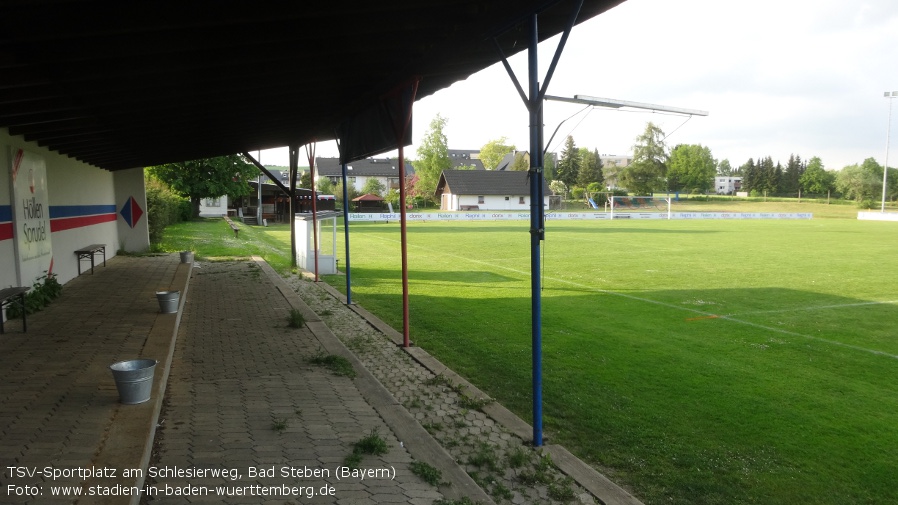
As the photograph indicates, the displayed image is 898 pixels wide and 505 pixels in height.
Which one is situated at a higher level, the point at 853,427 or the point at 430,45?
the point at 430,45

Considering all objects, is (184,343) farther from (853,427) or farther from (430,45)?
(853,427)

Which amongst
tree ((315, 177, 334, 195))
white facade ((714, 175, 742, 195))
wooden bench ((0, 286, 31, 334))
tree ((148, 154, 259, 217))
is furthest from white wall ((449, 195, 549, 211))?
white facade ((714, 175, 742, 195))

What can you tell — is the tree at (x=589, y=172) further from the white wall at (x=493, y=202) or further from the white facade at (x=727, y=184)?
the white facade at (x=727, y=184)

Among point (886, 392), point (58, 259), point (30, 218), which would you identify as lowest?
point (886, 392)

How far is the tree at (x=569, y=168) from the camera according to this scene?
81.4 metres

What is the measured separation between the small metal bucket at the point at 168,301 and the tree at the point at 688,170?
256ft

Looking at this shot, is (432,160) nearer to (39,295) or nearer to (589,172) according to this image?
(589,172)

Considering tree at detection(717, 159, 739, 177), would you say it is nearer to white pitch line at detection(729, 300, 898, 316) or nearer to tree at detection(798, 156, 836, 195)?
tree at detection(798, 156, 836, 195)

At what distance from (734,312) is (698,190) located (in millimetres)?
80230

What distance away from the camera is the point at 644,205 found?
199ft

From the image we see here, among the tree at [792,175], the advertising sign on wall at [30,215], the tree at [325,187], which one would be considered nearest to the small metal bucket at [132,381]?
the advertising sign on wall at [30,215]

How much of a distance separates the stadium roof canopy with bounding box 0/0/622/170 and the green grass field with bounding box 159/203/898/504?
333 cm

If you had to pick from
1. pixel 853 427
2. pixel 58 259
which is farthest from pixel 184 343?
pixel 853 427

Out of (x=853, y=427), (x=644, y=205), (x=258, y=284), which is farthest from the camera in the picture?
(x=644, y=205)
